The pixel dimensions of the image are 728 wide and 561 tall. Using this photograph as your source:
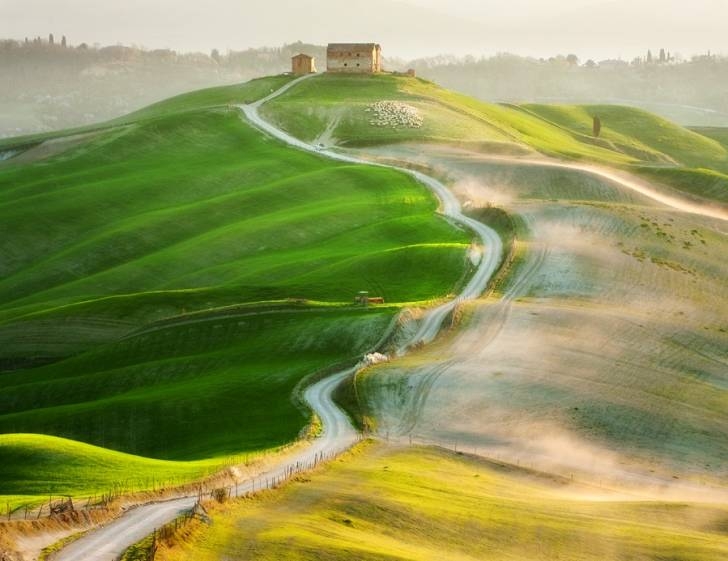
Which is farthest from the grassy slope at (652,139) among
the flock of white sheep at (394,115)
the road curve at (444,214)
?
the road curve at (444,214)

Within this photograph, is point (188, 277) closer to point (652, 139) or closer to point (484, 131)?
point (484, 131)

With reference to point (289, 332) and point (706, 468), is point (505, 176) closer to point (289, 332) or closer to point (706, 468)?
point (289, 332)

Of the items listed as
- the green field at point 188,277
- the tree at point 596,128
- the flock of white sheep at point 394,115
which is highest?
the flock of white sheep at point 394,115

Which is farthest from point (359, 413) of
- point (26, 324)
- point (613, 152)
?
point (613, 152)

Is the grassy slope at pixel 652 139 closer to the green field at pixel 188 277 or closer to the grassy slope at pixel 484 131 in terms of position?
the grassy slope at pixel 484 131

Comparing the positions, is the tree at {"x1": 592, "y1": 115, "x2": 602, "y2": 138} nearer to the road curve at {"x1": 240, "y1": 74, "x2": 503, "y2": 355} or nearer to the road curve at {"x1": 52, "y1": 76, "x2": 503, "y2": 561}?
the road curve at {"x1": 240, "y1": 74, "x2": 503, "y2": 355}

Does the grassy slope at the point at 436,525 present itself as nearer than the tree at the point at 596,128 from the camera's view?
Yes
